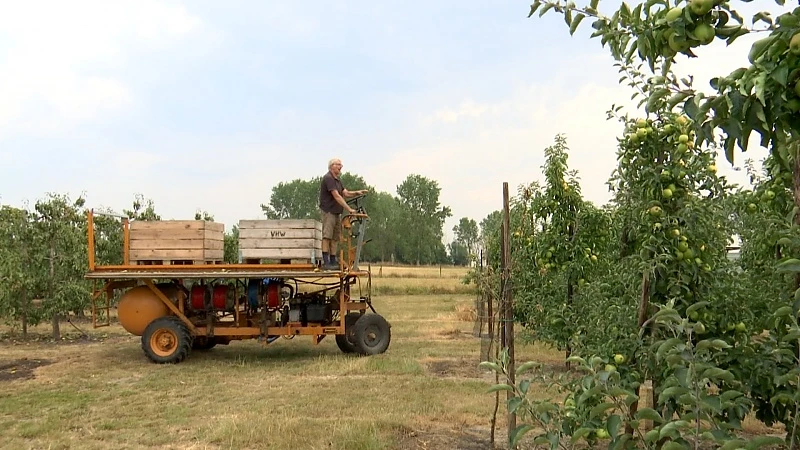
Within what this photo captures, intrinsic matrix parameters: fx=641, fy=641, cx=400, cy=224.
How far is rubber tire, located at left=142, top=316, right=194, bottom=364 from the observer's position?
433 inches

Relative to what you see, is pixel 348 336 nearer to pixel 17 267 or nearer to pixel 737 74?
pixel 17 267

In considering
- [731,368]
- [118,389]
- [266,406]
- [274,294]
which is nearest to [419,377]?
[266,406]

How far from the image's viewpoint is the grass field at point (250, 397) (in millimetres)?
6375

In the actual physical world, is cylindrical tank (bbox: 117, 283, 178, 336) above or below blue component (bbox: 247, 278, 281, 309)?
below

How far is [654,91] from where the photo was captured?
1762mm

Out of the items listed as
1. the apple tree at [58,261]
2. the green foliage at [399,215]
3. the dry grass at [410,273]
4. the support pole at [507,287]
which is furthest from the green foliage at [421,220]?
the support pole at [507,287]

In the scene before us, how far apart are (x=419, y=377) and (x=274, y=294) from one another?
11.1ft

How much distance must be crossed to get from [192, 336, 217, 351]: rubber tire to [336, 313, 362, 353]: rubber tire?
102 inches

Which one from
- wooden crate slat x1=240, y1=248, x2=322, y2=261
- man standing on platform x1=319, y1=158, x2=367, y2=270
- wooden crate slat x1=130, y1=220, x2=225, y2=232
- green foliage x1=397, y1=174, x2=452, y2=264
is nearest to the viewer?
man standing on platform x1=319, y1=158, x2=367, y2=270

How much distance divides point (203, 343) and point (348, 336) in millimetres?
3020

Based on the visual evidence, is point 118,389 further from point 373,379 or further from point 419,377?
point 419,377

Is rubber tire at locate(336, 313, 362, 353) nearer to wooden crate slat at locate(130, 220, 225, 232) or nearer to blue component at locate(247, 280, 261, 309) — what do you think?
blue component at locate(247, 280, 261, 309)

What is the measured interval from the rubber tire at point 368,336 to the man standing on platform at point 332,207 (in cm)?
133

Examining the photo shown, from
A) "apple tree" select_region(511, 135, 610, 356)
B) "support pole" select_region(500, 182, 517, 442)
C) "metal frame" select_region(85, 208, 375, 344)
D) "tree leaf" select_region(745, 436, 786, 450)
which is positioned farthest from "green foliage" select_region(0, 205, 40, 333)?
Answer: "tree leaf" select_region(745, 436, 786, 450)
